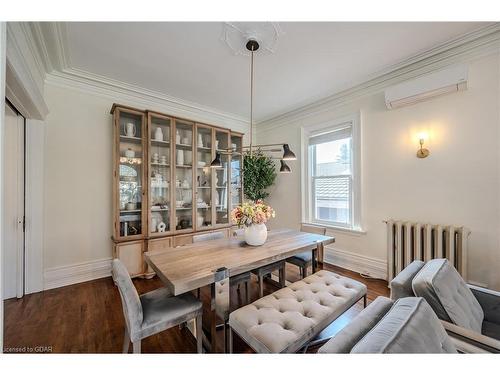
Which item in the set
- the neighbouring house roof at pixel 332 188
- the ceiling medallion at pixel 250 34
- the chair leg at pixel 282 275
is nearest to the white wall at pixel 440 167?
the neighbouring house roof at pixel 332 188

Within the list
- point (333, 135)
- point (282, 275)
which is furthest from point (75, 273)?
point (333, 135)

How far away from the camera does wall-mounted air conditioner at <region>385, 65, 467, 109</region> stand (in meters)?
2.15

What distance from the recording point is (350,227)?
322cm

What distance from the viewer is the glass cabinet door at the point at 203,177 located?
354 centimetres

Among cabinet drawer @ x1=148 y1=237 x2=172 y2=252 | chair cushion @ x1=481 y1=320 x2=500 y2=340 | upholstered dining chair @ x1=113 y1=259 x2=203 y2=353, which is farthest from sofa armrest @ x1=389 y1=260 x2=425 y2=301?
cabinet drawer @ x1=148 y1=237 x2=172 y2=252

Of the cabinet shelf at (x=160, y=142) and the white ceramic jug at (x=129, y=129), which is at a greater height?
the white ceramic jug at (x=129, y=129)

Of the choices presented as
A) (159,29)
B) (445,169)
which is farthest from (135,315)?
(445,169)

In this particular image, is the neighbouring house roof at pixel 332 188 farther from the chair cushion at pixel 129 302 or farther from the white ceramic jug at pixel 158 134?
the chair cushion at pixel 129 302

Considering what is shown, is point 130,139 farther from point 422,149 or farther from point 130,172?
point 422,149

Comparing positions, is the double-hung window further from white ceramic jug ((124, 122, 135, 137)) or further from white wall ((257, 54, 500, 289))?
white ceramic jug ((124, 122, 135, 137))

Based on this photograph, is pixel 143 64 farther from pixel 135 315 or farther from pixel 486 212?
pixel 486 212

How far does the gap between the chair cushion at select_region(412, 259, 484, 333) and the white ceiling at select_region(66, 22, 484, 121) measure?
7.00ft

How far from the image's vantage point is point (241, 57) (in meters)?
2.39

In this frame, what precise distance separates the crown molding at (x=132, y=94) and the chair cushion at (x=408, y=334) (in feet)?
12.2
